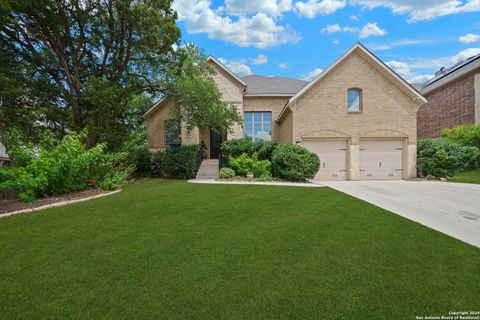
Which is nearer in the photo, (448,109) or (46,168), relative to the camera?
(46,168)

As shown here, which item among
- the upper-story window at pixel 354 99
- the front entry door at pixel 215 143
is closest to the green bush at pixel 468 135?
the upper-story window at pixel 354 99

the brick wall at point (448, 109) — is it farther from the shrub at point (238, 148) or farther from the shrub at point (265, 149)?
the shrub at point (238, 148)

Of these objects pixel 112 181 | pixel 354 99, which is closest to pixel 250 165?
pixel 112 181

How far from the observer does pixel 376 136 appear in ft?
46.4

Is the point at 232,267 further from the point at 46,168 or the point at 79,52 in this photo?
the point at 79,52

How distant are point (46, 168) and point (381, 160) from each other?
→ 15.7 metres

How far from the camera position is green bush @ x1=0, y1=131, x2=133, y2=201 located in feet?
25.0

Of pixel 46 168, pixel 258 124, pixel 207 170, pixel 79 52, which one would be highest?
pixel 79 52

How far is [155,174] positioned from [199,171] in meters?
2.90

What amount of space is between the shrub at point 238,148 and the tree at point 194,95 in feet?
3.83

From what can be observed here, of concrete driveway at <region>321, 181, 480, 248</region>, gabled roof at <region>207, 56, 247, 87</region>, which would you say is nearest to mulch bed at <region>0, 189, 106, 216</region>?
concrete driveway at <region>321, 181, 480, 248</region>

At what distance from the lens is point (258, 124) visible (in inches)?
725

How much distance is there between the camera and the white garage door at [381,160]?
46.8 ft

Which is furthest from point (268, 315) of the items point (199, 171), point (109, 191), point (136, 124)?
point (136, 124)
